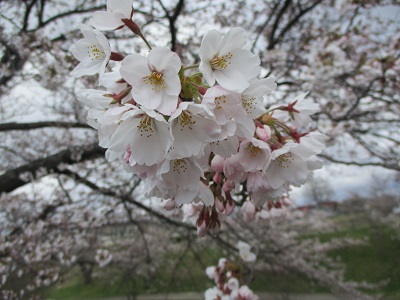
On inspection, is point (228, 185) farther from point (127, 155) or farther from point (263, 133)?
point (127, 155)

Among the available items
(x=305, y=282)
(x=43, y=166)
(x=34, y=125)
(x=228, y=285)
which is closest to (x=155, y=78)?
(x=228, y=285)

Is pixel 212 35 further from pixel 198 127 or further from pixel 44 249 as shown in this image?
pixel 44 249

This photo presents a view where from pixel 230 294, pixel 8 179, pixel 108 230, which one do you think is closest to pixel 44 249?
pixel 8 179

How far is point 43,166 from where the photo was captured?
3785 mm

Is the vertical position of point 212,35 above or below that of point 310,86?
above

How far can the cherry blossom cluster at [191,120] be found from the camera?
2.21 feet

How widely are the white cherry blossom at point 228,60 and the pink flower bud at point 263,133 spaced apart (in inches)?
5.9

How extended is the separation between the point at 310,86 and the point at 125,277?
5451 mm

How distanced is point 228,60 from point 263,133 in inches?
8.9

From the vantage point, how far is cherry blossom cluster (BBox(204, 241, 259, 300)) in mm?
1987

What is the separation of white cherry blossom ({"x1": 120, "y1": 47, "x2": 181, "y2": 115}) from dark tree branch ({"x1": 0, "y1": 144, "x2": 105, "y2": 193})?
10.2 feet

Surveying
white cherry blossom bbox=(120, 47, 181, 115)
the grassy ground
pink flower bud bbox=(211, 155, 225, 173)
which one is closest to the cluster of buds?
pink flower bud bbox=(211, 155, 225, 173)

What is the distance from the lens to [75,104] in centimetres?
470

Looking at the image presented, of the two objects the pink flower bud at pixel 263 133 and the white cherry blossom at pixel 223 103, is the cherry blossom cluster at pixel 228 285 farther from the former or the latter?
the white cherry blossom at pixel 223 103
